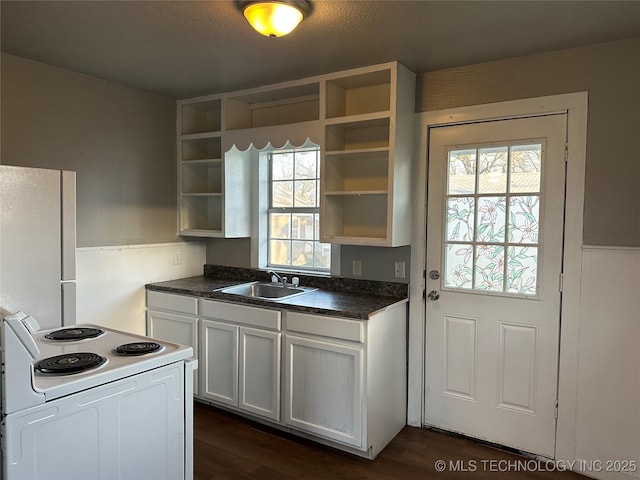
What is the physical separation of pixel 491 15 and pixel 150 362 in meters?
2.05

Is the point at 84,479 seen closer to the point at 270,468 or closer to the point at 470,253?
the point at 270,468

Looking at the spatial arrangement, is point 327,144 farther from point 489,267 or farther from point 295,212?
point 489,267

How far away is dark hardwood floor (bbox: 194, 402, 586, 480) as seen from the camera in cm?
245

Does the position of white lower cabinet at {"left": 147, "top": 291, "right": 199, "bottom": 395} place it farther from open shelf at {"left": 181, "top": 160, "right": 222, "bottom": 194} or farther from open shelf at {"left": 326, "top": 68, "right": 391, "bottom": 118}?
open shelf at {"left": 326, "top": 68, "right": 391, "bottom": 118}

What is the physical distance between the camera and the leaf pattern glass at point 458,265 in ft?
9.13

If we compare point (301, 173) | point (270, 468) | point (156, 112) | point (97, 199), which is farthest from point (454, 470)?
point (156, 112)

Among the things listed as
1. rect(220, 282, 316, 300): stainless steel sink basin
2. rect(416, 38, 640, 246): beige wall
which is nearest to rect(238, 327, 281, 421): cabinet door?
rect(220, 282, 316, 300): stainless steel sink basin

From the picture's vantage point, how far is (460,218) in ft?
9.18

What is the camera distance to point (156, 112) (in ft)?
11.4

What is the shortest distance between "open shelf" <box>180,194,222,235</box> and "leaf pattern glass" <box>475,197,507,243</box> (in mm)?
2016

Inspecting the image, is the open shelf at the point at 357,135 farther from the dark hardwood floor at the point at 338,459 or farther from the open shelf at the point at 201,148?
the dark hardwood floor at the point at 338,459

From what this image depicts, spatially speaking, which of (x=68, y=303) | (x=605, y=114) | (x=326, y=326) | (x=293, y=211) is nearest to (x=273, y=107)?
(x=293, y=211)

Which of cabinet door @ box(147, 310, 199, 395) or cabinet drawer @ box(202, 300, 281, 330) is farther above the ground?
cabinet drawer @ box(202, 300, 281, 330)

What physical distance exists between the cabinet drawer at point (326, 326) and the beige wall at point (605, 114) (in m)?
1.33
